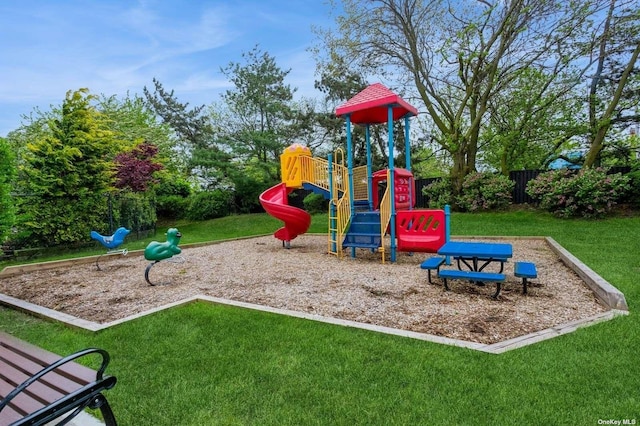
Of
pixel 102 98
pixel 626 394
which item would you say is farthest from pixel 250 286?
pixel 102 98

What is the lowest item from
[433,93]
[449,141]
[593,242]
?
[593,242]

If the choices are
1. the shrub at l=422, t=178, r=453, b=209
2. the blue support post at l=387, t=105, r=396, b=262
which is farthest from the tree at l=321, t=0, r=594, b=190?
the blue support post at l=387, t=105, r=396, b=262

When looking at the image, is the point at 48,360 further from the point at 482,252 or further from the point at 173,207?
the point at 173,207

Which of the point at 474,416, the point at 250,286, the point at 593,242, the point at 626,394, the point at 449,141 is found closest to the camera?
the point at 474,416

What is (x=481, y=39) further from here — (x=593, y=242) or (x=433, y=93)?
(x=593, y=242)

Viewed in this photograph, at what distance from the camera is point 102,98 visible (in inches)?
971

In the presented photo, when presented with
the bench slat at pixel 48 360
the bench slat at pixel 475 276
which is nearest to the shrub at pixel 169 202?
the bench slat at pixel 475 276

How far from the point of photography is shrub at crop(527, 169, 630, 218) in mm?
10906

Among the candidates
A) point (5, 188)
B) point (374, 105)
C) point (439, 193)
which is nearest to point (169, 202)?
point (5, 188)

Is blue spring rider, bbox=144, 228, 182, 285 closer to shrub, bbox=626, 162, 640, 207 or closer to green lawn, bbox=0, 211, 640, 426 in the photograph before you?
green lawn, bbox=0, 211, 640, 426

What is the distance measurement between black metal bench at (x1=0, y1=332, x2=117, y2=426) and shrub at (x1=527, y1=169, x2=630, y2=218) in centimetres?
1338

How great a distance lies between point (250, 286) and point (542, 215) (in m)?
11.5

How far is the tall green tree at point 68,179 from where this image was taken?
996 cm

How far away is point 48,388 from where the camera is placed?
184 centimetres
